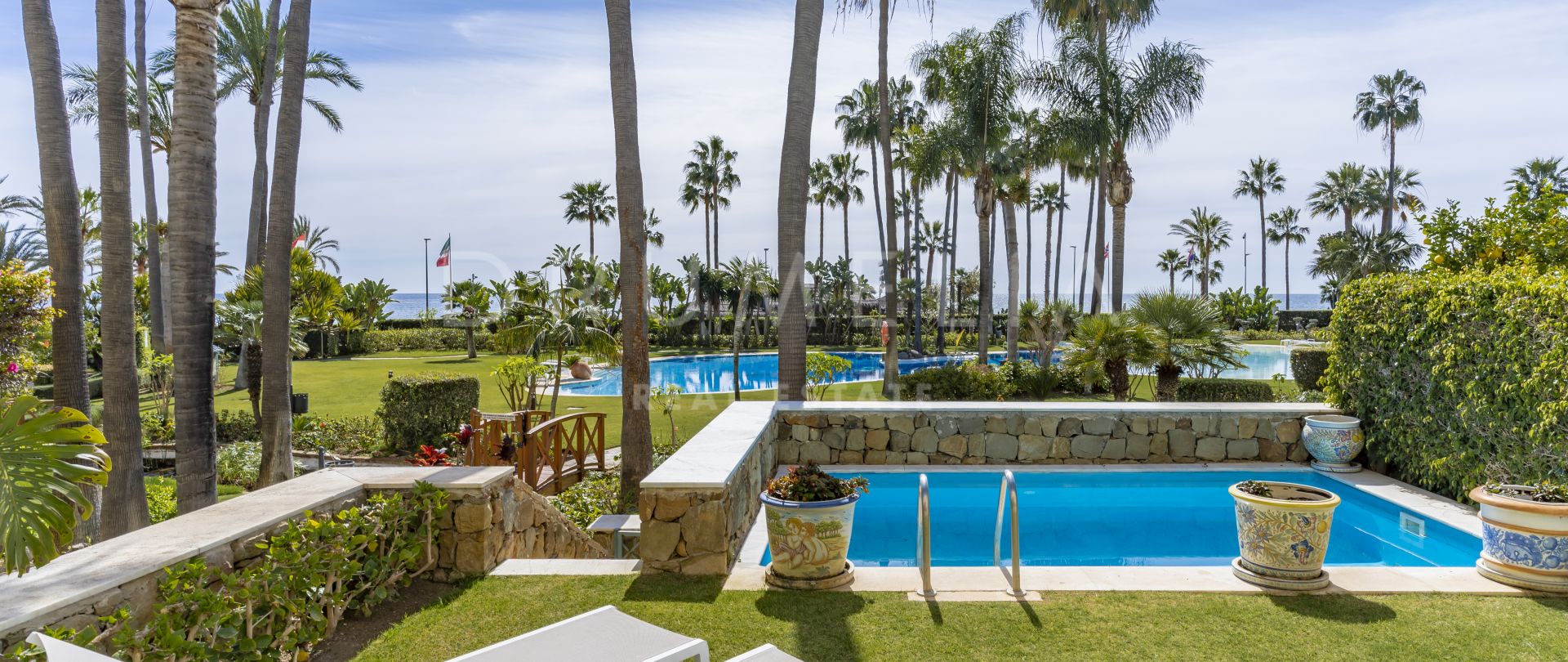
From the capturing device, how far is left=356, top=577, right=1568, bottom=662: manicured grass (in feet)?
12.7

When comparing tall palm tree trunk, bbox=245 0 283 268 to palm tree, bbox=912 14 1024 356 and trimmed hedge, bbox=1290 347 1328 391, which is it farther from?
trimmed hedge, bbox=1290 347 1328 391

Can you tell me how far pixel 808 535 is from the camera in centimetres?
474

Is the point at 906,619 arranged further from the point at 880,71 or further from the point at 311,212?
the point at 311,212

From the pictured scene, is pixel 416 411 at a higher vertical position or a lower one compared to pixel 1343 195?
lower

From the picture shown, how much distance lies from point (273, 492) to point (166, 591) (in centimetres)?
151

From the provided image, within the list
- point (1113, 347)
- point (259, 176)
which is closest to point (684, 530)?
point (1113, 347)

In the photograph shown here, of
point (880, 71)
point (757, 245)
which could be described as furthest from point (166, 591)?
point (757, 245)

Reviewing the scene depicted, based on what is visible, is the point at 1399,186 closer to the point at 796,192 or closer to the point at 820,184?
the point at 820,184

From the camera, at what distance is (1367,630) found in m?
4.09

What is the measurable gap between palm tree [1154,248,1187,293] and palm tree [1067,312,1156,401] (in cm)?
4729

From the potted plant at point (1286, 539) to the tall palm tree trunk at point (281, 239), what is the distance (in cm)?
871

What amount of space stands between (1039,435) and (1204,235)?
5287 cm

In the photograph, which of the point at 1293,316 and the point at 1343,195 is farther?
the point at 1293,316

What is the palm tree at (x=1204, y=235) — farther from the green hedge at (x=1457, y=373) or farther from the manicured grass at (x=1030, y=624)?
the manicured grass at (x=1030, y=624)
